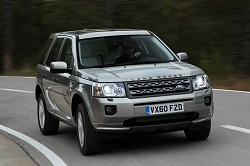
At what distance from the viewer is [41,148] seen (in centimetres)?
890

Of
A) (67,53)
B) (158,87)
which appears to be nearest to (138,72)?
(158,87)

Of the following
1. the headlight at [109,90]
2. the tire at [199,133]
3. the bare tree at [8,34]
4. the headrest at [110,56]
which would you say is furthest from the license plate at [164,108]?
the bare tree at [8,34]

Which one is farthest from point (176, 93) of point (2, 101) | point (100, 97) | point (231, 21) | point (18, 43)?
point (18, 43)

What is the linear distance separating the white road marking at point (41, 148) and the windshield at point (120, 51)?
1.30 meters

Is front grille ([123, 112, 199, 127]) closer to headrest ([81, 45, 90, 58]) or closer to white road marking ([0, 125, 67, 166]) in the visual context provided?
white road marking ([0, 125, 67, 166])

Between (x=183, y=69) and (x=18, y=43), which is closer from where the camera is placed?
(x=183, y=69)

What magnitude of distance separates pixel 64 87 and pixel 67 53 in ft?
2.06

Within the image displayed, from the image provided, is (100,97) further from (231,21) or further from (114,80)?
(231,21)

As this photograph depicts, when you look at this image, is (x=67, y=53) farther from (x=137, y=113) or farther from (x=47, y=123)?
(x=137, y=113)

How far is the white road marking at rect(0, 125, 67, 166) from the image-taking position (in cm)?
773

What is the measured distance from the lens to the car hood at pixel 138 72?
7586mm

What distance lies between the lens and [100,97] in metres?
7.54

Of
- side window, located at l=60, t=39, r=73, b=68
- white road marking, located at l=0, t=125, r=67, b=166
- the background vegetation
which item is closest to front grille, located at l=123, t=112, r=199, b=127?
white road marking, located at l=0, t=125, r=67, b=166

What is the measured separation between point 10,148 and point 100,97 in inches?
85.2
